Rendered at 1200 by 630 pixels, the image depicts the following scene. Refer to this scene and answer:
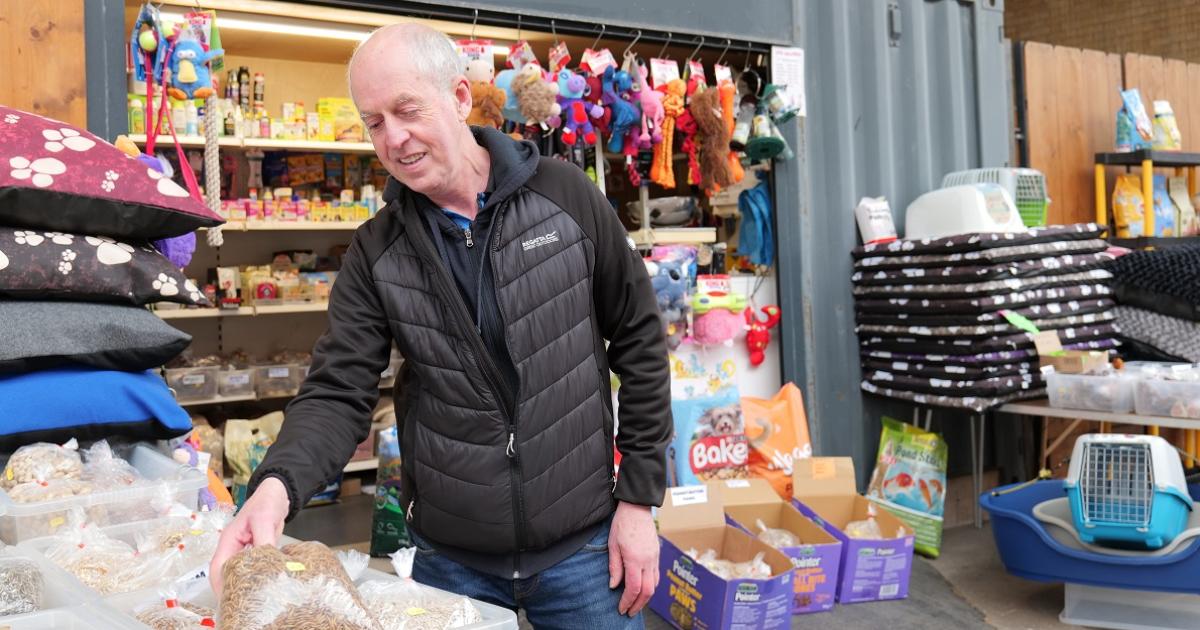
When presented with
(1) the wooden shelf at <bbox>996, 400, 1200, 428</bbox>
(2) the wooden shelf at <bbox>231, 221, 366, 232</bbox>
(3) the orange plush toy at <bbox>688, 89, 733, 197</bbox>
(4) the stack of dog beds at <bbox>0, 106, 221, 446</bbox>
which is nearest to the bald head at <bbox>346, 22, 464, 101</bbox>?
(4) the stack of dog beds at <bbox>0, 106, 221, 446</bbox>

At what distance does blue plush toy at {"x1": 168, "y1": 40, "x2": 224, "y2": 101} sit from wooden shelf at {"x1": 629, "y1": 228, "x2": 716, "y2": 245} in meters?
1.84

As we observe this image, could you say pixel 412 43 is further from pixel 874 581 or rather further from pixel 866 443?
pixel 866 443

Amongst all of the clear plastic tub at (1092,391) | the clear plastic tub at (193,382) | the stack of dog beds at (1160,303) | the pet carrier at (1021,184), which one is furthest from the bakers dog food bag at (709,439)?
the clear plastic tub at (193,382)

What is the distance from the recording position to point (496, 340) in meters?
1.68

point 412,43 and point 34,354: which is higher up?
point 412,43

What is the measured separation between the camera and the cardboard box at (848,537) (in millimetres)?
3545

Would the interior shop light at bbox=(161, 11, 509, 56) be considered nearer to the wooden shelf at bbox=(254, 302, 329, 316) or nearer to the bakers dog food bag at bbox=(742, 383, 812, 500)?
the wooden shelf at bbox=(254, 302, 329, 316)

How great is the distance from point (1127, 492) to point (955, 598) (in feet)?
2.68

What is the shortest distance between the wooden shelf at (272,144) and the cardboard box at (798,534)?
93.9 inches

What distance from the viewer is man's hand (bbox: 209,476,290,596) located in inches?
Result: 44.9

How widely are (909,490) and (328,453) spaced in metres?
3.35

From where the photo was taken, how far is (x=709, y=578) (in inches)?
122

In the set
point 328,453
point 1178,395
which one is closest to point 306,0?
point 328,453

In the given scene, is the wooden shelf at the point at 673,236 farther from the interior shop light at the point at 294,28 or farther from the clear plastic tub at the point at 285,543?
the clear plastic tub at the point at 285,543
